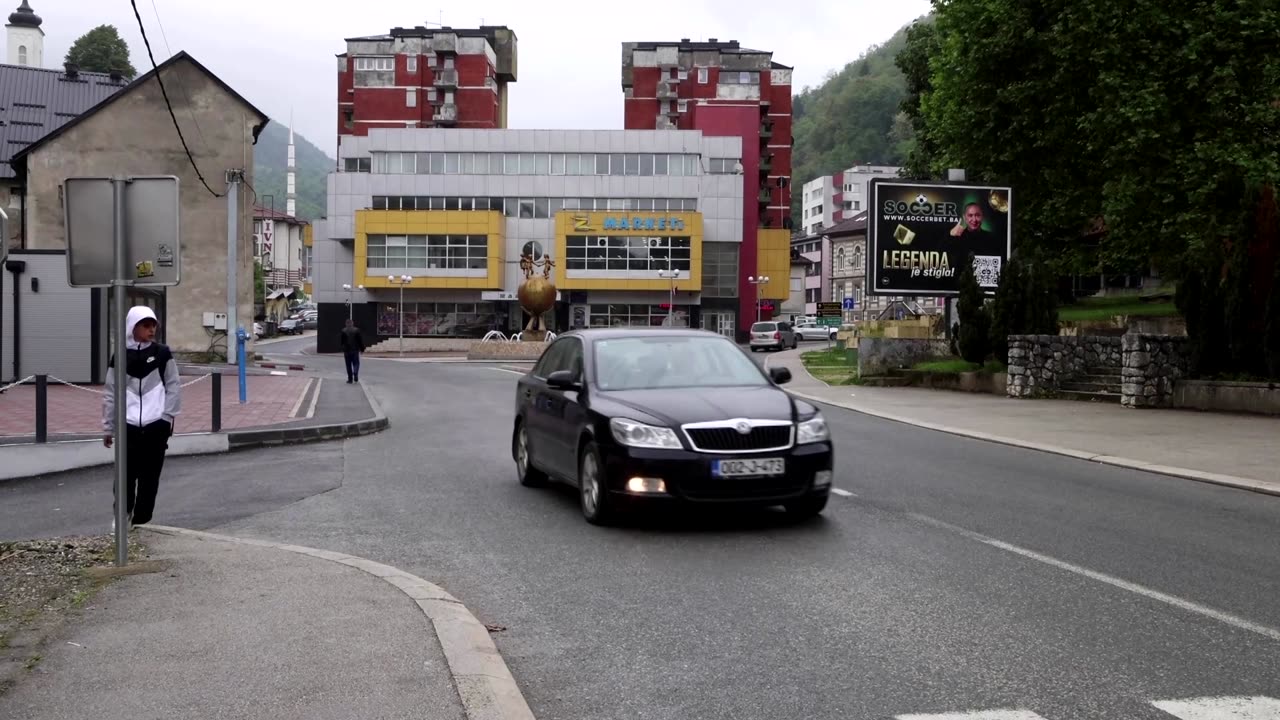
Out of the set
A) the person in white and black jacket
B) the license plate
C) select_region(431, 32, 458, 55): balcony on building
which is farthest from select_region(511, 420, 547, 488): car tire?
select_region(431, 32, 458, 55): balcony on building

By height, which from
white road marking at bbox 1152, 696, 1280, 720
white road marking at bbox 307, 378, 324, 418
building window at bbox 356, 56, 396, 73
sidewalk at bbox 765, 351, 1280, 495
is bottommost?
white road marking at bbox 307, 378, 324, 418

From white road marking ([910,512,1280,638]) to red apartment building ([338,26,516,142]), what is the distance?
3882 inches

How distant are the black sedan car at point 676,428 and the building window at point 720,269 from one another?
72.3 m

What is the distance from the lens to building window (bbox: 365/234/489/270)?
7831 cm

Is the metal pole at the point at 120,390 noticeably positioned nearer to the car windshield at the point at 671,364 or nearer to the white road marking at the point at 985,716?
the car windshield at the point at 671,364

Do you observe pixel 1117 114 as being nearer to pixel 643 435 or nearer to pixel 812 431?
pixel 812 431

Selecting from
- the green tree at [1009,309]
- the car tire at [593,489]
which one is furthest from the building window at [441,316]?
the car tire at [593,489]

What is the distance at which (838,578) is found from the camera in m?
7.25

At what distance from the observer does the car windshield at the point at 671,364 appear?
32.3 feet

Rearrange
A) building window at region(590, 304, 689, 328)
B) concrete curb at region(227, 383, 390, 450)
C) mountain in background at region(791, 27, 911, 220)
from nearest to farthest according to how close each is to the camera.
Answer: concrete curb at region(227, 383, 390, 450) → building window at region(590, 304, 689, 328) → mountain in background at region(791, 27, 911, 220)

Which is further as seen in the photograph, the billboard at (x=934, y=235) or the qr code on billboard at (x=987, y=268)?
the qr code on billboard at (x=987, y=268)

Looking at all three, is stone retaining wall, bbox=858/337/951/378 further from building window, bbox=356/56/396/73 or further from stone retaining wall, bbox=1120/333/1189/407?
building window, bbox=356/56/396/73

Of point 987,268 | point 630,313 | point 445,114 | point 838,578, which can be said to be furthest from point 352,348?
point 445,114

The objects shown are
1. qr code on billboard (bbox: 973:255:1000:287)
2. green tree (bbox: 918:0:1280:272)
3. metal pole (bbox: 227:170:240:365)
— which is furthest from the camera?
metal pole (bbox: 227:170:240:365)
